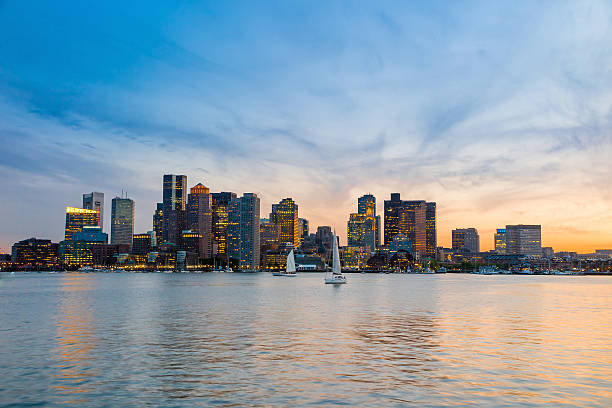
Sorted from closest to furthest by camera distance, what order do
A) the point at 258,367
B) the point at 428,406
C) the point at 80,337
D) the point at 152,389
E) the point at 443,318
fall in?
1. the point at 428,406
2. the point at 152,389
3. the point at 258,367
4. the point at 80,337
5. the point at 443,318

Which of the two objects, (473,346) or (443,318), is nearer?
(473,346)

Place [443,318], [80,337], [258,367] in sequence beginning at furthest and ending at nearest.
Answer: [443,318] → [80,337] → [258,367]

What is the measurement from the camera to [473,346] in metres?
46.9

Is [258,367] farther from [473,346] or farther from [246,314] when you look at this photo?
[246,314]

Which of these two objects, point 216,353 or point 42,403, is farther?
point 216,353

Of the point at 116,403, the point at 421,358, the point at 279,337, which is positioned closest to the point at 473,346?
the point at 421,358

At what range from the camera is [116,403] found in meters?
27.6

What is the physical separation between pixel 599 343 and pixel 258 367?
32447 millimetres

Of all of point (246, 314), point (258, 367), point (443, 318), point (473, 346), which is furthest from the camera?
point (246, 314)

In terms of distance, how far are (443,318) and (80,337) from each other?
4487 cm

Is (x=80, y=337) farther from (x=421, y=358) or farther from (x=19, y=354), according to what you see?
(x=421, y=358)

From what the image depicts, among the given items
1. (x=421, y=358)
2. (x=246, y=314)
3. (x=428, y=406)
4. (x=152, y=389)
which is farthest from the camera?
(x=246, y=314)

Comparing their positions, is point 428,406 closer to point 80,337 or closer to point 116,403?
point 116,403

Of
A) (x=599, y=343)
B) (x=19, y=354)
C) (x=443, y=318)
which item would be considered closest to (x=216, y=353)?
(x=19, y=354)
